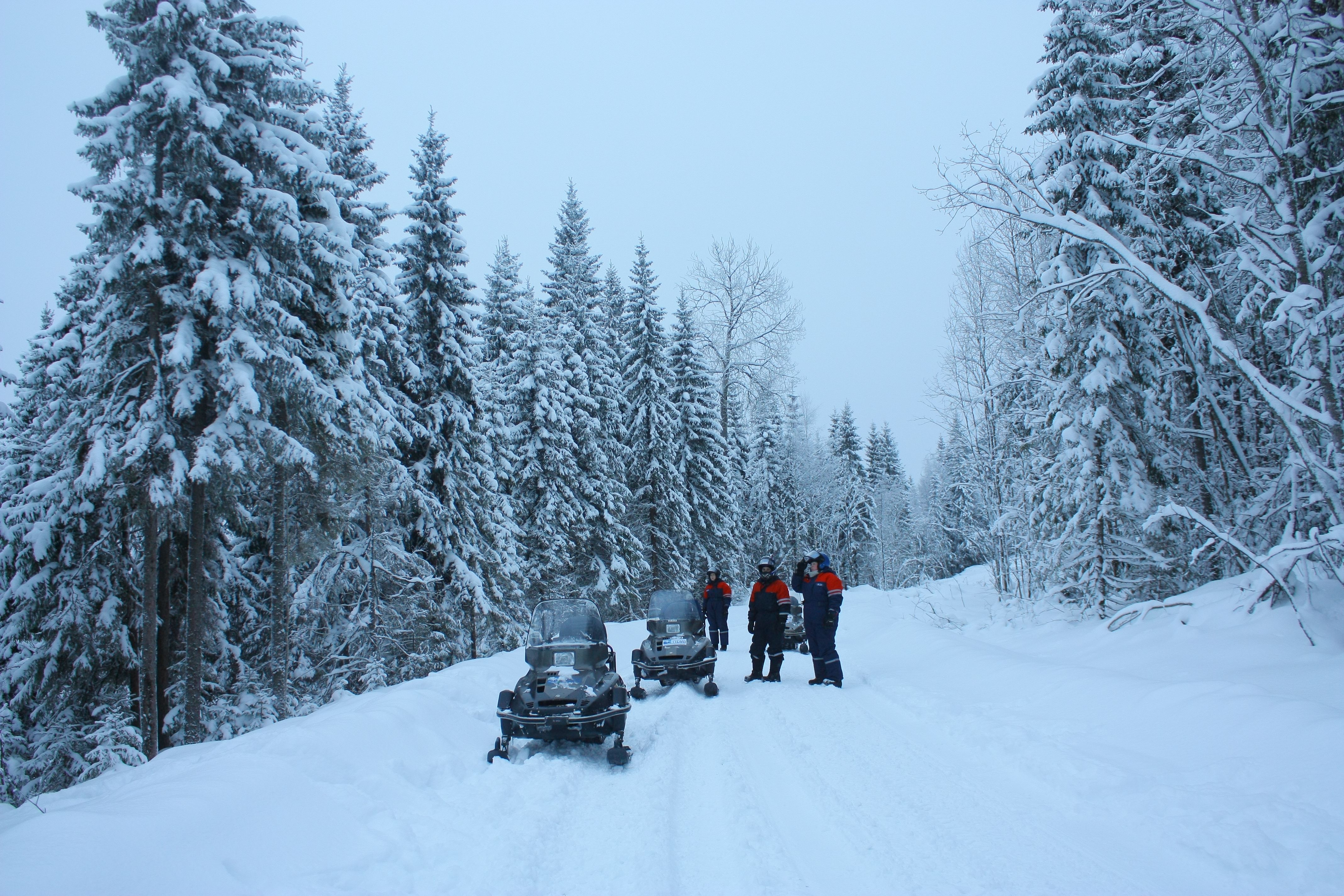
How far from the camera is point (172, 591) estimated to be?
1434cm

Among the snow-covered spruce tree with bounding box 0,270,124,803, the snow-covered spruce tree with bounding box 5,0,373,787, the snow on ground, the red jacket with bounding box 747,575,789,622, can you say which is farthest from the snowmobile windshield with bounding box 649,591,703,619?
the snow-covered spruce tree with bounding box 0,270,124,803

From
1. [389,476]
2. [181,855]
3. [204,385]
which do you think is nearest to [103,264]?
[204,385]

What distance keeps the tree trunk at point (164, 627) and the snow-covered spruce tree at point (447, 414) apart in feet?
17.1

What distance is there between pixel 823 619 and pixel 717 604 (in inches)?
166

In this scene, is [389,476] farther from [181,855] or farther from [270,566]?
[181,855]

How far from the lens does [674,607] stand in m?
11.4

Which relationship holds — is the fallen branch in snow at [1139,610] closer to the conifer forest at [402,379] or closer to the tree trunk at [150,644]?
the conifer forest at [402,379]

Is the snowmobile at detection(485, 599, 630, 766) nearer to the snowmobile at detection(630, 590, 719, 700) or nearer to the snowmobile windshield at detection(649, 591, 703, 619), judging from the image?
the snowmobile at detection(630, 590, 719, 700)

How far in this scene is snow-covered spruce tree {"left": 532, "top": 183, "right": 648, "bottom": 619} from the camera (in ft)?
79.7

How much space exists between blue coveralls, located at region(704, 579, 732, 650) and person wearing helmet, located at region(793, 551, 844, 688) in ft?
12.2

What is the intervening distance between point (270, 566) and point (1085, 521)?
691 inches

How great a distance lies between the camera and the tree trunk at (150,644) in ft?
37.9

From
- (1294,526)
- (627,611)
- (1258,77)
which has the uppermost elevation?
(1258,77)

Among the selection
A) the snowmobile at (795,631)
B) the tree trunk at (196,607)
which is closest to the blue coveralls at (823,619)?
the snowmobile at (795,631)
